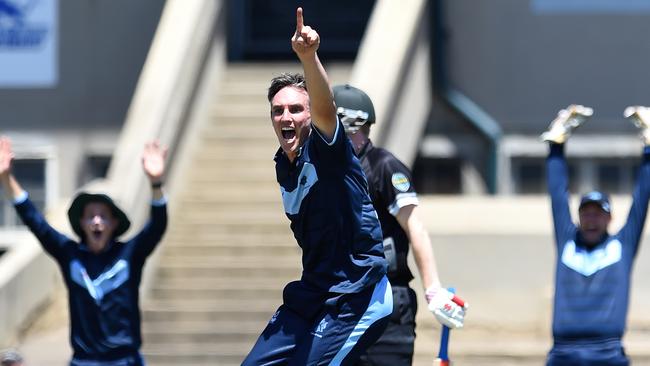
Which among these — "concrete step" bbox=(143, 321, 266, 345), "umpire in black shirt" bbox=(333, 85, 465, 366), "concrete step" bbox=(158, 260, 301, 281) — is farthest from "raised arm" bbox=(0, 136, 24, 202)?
"concrete step" bbox=(158, 260, 301, 281)

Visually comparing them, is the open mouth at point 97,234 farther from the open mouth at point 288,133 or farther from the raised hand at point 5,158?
the open mouth at point 288,133

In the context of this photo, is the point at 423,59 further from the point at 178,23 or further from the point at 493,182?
the point at 178,23

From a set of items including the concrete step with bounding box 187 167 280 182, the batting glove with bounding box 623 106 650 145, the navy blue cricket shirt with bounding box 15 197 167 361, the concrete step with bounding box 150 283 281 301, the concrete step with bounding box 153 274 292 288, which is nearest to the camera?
the batting glove with bounding box 623 106 650 145

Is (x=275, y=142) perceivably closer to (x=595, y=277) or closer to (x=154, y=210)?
(x=154, y=210)

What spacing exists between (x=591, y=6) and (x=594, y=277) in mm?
8855

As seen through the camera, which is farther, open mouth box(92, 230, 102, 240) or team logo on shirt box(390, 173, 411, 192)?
open mouth box(92, 230, 102, 240)

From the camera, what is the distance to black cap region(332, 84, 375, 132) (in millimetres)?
7207

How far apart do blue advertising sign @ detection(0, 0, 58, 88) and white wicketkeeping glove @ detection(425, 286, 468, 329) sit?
1049cm

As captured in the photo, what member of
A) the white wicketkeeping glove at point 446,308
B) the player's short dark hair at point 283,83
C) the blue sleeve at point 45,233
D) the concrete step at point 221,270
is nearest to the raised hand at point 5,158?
the blue sleeve at point 45,233

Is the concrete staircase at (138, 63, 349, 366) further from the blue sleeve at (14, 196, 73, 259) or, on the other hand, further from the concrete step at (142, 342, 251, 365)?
the blue sleeve at (14, 196, 73, 259)

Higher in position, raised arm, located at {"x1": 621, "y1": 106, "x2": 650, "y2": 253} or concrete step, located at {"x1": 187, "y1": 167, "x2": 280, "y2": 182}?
raised arm, located at {"x1": 621, "y1": 106, "x2": 650, "y2": 253}

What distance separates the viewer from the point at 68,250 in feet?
27.5

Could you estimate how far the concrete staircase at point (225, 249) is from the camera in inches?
495

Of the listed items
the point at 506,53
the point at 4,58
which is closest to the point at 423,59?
the point at 506,53
